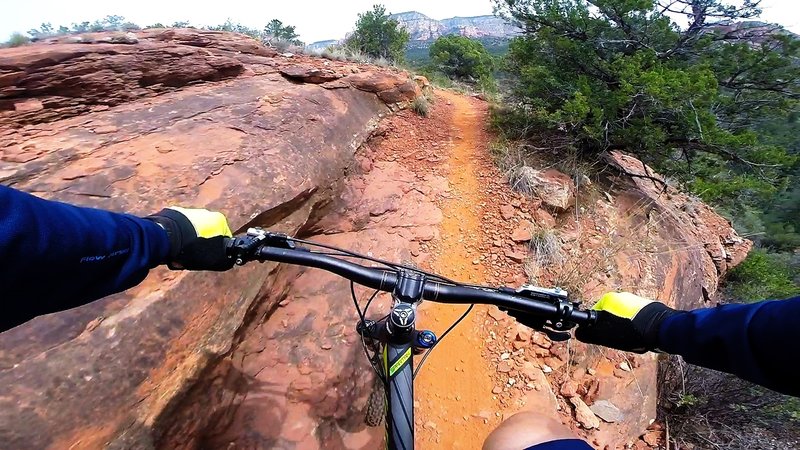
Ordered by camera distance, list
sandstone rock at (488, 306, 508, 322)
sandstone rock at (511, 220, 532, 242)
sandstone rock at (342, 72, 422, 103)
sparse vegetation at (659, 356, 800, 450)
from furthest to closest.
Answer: sandstone rock at (342, 72, 422, 103), sandstone rock at (511, 220, 532, 242), sandstone rock at (488, 306, 508, 322), sparse vegetation at (659, 356, 800, 450)

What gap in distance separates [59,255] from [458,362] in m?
3.21

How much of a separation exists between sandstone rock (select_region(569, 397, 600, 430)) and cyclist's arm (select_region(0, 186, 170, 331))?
3448 millimetres

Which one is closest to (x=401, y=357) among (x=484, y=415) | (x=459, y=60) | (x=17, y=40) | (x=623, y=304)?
(x=623, y=304)

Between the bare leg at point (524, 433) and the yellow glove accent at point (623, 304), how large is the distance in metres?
0.57

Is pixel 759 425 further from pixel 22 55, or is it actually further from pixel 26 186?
pixel 22 55

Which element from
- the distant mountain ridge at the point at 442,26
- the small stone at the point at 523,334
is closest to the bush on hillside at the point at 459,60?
the small stone at the point at 523,334

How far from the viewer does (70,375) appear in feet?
6.51

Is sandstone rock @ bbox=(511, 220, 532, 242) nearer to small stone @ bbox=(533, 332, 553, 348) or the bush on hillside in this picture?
small stone @ bbox=(533, 332, 553, 348)

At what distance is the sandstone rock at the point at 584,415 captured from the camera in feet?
11.0

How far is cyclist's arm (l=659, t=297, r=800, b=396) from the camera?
1.13 meters

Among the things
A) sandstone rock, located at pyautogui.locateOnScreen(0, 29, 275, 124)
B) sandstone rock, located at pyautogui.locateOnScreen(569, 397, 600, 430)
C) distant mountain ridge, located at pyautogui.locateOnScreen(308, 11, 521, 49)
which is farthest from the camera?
distant mountain ridge, located at pyautogui.locateOnScreen(308, 11, 521, 49)

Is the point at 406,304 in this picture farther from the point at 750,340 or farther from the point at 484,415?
the point at 484,415

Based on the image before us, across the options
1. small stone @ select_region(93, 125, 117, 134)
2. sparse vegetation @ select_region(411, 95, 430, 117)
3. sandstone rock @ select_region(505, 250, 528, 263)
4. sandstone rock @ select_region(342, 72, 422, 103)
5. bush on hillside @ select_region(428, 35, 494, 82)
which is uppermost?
small stone @ select_region(93, 125, 117, 134)

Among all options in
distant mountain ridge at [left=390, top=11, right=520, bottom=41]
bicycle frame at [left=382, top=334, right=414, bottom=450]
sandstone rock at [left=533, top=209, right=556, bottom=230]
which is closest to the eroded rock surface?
bicycle frame at [left=382, top=334, right=414, bottom=450]
